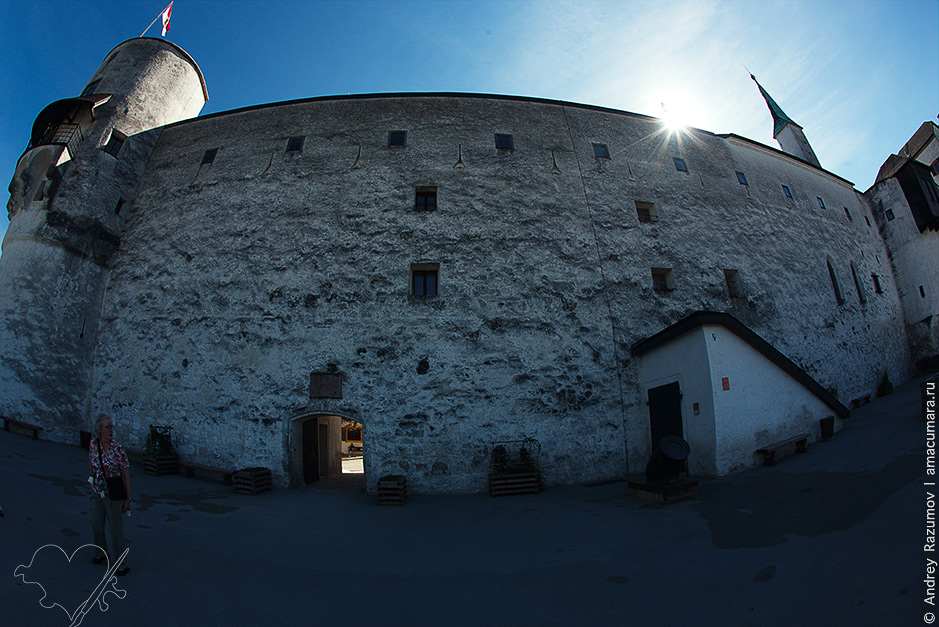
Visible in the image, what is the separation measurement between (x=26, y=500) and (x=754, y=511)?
9662 mm

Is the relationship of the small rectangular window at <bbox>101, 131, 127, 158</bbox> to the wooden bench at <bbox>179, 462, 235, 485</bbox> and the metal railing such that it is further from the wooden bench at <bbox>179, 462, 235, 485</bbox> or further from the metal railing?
the wooden bench at <bbox>179, 462, 235, 485</bbox>

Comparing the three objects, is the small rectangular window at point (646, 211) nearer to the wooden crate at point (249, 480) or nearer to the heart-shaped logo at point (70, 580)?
the wooden crate at point (249, 480)

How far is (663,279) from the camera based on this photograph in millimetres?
11250

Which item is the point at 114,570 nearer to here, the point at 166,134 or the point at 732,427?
the point at 732,427

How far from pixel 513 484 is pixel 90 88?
18.8 metres

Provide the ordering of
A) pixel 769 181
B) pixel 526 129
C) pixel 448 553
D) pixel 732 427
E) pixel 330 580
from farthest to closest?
1. pixel 769 181
2. pixel 526 129
3. pixel 732 427
4. pixel 448 553
5. pixel 330 580

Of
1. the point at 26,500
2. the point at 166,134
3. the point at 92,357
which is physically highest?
the point at 166,134

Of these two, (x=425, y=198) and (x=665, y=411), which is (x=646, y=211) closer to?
(x=665, y=411)

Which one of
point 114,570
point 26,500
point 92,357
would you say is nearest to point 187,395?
point 92,357

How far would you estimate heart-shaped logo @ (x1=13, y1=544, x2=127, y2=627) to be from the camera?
318cm

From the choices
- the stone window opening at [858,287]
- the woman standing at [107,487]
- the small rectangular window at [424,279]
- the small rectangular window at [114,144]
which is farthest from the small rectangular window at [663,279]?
the small rectangular window at [114,144]

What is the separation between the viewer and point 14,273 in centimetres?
1010

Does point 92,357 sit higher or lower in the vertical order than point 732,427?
higher

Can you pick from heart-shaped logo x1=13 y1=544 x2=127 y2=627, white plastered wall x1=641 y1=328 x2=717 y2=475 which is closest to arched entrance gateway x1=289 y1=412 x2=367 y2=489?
heart-shaped logo x1=13 y1=544 x2=127 y2=627
